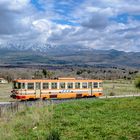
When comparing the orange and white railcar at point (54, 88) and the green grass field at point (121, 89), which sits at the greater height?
the orange and white railcar at point (54, 88)

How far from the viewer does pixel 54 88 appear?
44.2m

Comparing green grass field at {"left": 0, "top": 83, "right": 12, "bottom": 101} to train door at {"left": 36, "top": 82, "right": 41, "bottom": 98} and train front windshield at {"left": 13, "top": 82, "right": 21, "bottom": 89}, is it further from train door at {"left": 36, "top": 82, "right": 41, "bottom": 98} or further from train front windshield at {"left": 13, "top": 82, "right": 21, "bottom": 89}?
train door at {"left": 36, "top": 82, "right": 41, "bottom": 98}

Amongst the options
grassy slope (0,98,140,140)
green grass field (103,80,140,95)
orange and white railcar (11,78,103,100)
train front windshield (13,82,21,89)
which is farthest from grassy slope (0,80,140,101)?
grassy slope (0,98,140,140)

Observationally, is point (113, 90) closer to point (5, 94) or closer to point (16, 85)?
point (5, 94)

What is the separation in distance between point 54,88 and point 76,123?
24940mm

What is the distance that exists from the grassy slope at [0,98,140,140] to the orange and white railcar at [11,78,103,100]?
16.6 metres

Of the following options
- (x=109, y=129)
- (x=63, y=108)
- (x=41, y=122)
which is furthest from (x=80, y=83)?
(x=109, y=129)

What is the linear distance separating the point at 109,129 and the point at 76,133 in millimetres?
1510

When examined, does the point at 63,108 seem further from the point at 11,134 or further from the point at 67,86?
the point at 67,86

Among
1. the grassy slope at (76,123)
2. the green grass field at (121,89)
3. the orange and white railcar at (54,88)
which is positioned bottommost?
the green grass field at (121,89)

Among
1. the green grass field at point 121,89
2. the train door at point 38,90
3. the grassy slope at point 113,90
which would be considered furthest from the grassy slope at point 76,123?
the green grass field at point 121,89

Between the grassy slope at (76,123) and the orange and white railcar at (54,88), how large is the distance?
54.6 ft

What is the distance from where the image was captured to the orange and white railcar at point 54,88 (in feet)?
138

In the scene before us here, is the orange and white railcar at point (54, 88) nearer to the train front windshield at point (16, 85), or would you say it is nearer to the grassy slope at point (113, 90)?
the train front windshield at point (16, 85)
